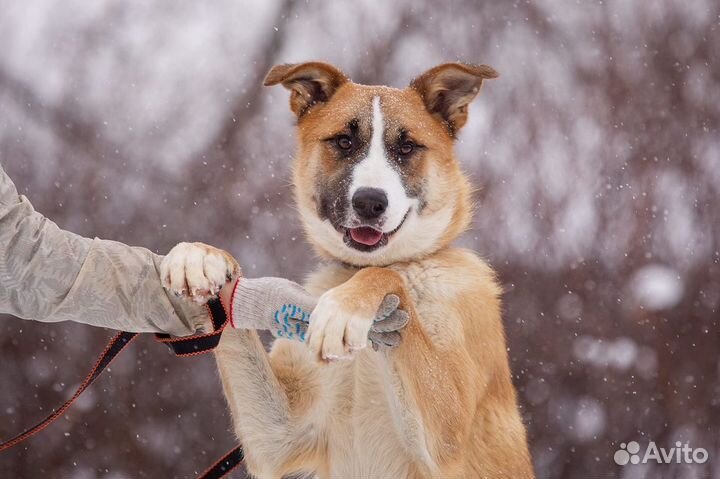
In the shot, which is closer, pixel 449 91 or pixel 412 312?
pixel 412 312

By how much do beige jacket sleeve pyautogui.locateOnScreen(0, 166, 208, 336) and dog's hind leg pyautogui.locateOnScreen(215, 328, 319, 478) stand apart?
310 millimetres

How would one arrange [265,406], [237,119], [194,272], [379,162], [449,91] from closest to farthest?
1. [194,272]
2. [379,162]
3. [265,406]
4. [449,91]
5. [237,119]

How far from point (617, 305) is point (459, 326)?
106 inches

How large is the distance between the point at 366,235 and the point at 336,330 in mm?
670

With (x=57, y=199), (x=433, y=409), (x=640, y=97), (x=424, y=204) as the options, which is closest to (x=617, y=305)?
(x=640, y=97)

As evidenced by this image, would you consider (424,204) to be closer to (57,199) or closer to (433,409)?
(433,409)

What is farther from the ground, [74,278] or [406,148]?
[406,148]

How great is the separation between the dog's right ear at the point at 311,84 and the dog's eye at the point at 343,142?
0.25 m

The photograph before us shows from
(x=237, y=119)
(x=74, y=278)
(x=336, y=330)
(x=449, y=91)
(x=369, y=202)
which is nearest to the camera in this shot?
(x=336, y=330)

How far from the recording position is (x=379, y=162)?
257 centimetres

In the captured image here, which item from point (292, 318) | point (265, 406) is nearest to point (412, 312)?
point (292, 318)

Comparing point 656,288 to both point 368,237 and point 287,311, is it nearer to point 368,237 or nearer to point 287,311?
point 368,237

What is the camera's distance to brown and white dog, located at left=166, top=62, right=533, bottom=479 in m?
2.39

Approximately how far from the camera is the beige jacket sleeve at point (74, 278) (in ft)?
7.35
